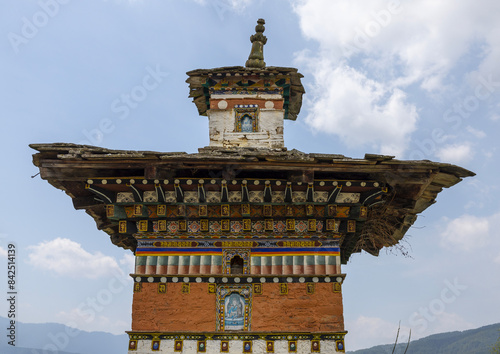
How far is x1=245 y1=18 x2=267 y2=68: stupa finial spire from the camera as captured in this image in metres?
13.2

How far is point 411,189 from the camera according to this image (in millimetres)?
9000

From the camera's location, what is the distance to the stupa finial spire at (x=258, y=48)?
1316cm

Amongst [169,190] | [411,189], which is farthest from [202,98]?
[411,189]

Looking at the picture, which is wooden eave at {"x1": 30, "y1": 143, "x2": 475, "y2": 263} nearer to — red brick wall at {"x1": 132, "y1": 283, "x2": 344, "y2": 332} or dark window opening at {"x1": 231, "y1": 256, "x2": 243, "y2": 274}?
dark window opening at {"x1": 231, "y1": 256, "x2": 243, "y2": 274}

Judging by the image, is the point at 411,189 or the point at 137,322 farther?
the point at 411,189

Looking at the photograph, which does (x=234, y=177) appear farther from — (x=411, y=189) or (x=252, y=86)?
(x=252, y=86)

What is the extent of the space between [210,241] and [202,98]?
5476 mm

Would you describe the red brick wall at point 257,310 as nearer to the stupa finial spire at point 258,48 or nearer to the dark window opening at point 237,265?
the dark window opening at point 237,265

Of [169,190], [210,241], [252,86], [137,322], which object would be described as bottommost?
[137,322]

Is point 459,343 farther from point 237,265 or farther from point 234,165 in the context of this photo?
Result: point 234,165

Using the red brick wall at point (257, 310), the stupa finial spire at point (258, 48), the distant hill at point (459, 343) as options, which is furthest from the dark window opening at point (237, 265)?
the distant hill at point (459, 343)

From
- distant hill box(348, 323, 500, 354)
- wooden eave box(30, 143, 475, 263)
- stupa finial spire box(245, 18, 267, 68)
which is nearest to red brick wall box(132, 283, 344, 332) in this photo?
wooden eave box(30, 143, 475, 263)

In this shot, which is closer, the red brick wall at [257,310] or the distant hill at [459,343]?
the red brick wall at [257,310]

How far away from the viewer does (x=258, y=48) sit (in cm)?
1362
